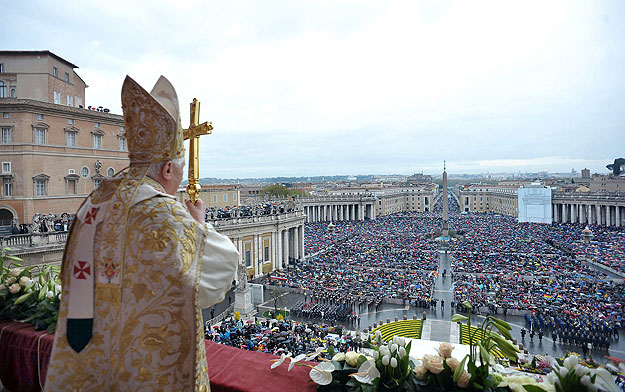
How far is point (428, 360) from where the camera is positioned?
2.72 metres

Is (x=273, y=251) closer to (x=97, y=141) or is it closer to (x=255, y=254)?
(x=255, y=254)

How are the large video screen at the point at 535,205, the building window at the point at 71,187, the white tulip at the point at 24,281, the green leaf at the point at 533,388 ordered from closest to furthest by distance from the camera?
the green leaf at the point at 533,388 < the white tulip at the point at 24,281 < the building window at the point at 71,187 < the large video screen at the point at 535,205

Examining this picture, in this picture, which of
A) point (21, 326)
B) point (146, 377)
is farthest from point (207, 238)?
point (21, 326)

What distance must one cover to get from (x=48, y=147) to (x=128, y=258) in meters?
20.3

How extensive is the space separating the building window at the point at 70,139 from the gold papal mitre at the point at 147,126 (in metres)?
20.4

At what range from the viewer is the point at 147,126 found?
2289 millimetres

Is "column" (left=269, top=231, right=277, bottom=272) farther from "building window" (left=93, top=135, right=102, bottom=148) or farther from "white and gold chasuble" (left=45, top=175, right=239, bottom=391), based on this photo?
"white and gold chasuble" (left=45, top=175, right=239, bottom=391)

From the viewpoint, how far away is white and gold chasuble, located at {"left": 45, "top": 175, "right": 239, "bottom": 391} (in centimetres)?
198

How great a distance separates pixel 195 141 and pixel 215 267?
3.76 ft

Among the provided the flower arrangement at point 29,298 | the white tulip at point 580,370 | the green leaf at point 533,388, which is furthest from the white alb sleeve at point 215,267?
the flower arrangement at point 29,298

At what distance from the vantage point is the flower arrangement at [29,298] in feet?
13.2

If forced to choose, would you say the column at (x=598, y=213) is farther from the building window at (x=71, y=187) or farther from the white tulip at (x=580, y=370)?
the white tulip at (x=580, y=370)

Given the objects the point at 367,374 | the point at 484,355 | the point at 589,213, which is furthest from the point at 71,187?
the point at 589,213

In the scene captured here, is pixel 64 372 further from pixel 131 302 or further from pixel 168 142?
pixel 168 142
